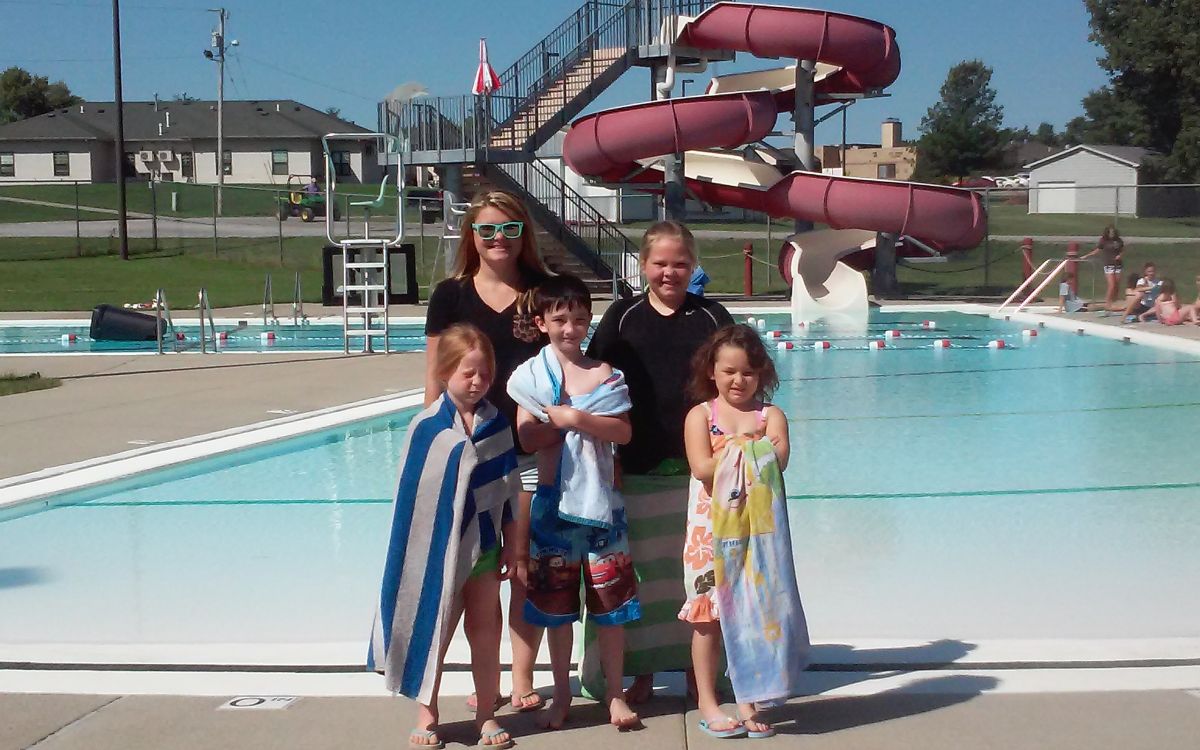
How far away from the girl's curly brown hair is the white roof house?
56652mm

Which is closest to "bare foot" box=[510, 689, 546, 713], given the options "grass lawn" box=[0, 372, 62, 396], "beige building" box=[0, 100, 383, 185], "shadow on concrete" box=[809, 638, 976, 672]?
"shadow on concrete" box=[809, 638, 976, 672]

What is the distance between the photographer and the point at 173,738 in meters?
3.84

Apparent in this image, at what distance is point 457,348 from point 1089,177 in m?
66.6

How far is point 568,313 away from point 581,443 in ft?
1.27

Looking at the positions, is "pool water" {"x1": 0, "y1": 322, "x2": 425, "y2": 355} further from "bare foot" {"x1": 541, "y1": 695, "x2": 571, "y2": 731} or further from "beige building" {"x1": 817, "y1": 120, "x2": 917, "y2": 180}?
"beige building" {"x1": 817, "y1": 120, "x2": 917, "y2": 180}

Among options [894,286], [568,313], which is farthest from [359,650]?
[894,286]

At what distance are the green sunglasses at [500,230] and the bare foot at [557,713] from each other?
4.67 feet

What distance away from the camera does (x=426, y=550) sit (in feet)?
12.5

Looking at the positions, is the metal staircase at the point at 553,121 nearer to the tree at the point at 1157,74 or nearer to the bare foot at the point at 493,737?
the bare foot at the point at 493,737

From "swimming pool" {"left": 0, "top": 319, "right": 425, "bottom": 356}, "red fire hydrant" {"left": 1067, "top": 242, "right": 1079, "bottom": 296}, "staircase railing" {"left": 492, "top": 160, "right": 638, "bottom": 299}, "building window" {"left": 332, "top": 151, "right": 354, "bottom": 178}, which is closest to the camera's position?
"swimming pool" {"left": 0, "top": 319, "right": 425, "bottom": 356}

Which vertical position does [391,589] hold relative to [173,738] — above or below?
above

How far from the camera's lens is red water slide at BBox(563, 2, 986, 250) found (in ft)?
74.4

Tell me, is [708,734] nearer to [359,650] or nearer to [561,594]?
[561,594]

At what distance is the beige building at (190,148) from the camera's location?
6656 centimetres
